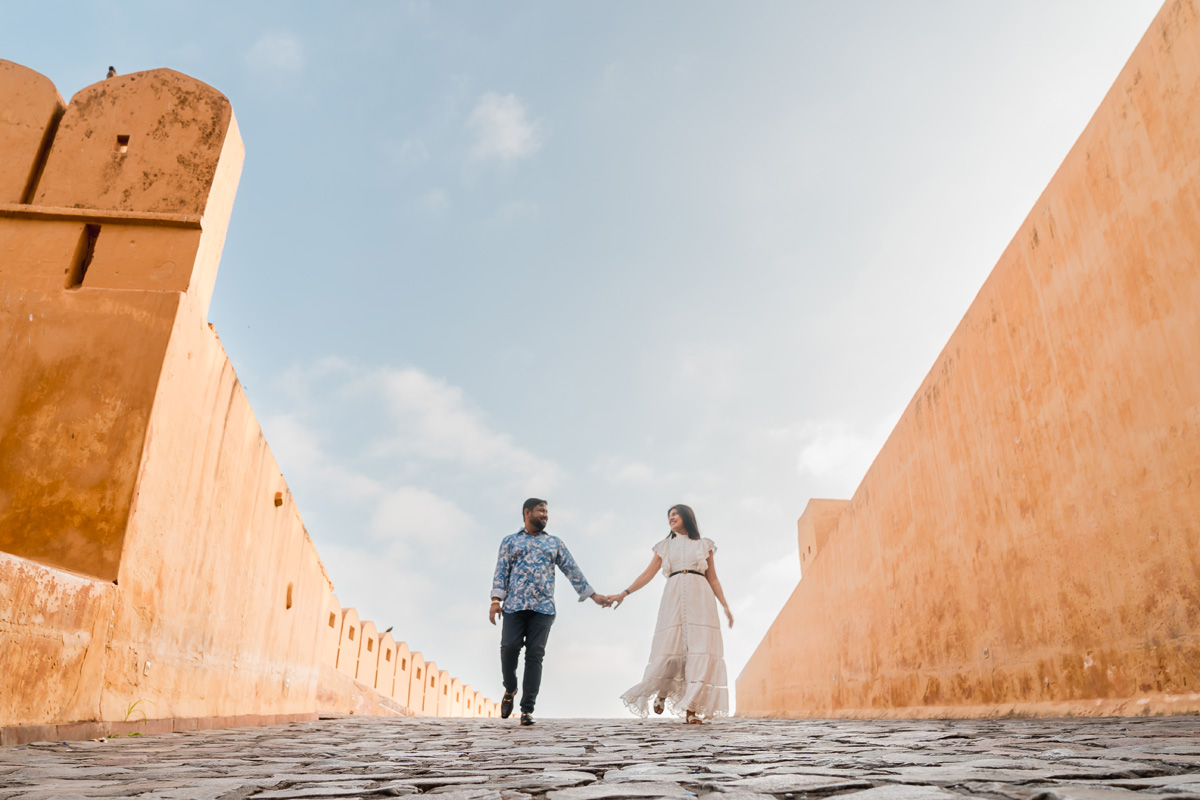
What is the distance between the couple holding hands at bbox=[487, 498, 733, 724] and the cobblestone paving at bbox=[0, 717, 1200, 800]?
224cm

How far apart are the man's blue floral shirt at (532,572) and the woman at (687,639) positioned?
448 millimetres

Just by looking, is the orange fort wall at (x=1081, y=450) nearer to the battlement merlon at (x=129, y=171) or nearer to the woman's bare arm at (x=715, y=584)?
the woman's bare arm at (x=715, y=584)

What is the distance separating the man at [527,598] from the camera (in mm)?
5719

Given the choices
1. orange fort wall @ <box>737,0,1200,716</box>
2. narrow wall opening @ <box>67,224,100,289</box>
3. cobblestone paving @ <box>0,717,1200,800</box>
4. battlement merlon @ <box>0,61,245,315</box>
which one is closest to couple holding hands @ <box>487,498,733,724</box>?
orange fort wall @ <box>737,0,1200,716</box>

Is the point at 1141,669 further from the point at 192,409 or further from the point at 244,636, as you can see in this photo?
the point at 244,636

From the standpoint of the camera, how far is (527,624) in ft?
19.1

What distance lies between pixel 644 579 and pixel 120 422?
12.8 feet

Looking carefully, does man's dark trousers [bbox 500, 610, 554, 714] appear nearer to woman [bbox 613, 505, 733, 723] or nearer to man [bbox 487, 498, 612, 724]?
man [bbox 487, 498, 612, 724]

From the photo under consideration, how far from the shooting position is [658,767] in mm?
2232

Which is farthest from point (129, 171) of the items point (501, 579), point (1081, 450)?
point (1081, 450)

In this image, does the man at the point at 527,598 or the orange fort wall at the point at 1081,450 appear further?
the man at the point at 527,598

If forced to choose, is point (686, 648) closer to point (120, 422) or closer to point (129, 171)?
point (120, 422)

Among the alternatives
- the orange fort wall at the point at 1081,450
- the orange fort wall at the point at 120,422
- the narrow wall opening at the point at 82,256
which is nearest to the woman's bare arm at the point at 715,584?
the orange fort wall at the point at 1081,450

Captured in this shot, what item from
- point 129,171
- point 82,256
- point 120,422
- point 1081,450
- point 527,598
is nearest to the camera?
point 120,422
